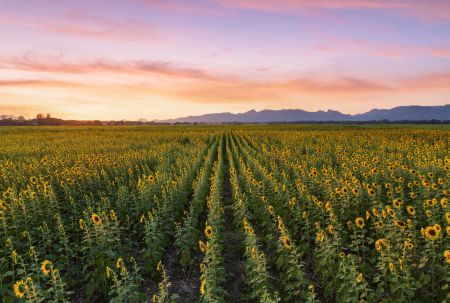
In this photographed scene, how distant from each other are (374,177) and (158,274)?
8.56m

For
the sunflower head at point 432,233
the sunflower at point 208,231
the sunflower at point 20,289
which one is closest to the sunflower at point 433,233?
the sunflower head at point 432,233

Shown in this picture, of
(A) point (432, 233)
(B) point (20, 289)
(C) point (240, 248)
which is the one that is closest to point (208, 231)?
(C) point (240, 248)

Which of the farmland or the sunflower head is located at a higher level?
the sunflower head

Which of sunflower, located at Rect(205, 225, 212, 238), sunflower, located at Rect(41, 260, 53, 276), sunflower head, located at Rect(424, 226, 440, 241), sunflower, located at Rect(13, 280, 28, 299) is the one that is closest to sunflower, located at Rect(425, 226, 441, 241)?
sunflower head, located at Rect(424, 226, 440, 241)

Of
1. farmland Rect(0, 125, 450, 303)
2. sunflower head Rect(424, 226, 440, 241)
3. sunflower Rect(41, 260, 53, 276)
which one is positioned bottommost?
farmland Rect(0, 125, 450, 303)

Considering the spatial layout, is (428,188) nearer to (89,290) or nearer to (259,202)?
(259,202)

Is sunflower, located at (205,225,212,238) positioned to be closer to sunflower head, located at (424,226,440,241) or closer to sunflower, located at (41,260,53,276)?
sunflower, located at (41,260,53,276)

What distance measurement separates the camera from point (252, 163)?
18.8 metres

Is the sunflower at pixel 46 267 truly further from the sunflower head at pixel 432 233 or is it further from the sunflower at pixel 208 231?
the sunflower head at pixel 432 233

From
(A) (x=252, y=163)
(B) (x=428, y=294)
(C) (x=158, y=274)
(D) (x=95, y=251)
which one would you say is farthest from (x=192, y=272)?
(A) (x=252, y=163)

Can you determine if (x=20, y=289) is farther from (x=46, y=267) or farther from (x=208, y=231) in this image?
(x=208, y=231)

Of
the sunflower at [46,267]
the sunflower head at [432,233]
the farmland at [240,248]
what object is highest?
the sunflower head at [432,233]

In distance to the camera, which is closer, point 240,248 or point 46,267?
point 46,267

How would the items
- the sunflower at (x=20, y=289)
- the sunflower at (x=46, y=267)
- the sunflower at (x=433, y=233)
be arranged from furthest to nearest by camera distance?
the sunflower at (x=433, y=233) → the sunflower at (x=46, y=267) → the sunflower at (x=20, y=289)
